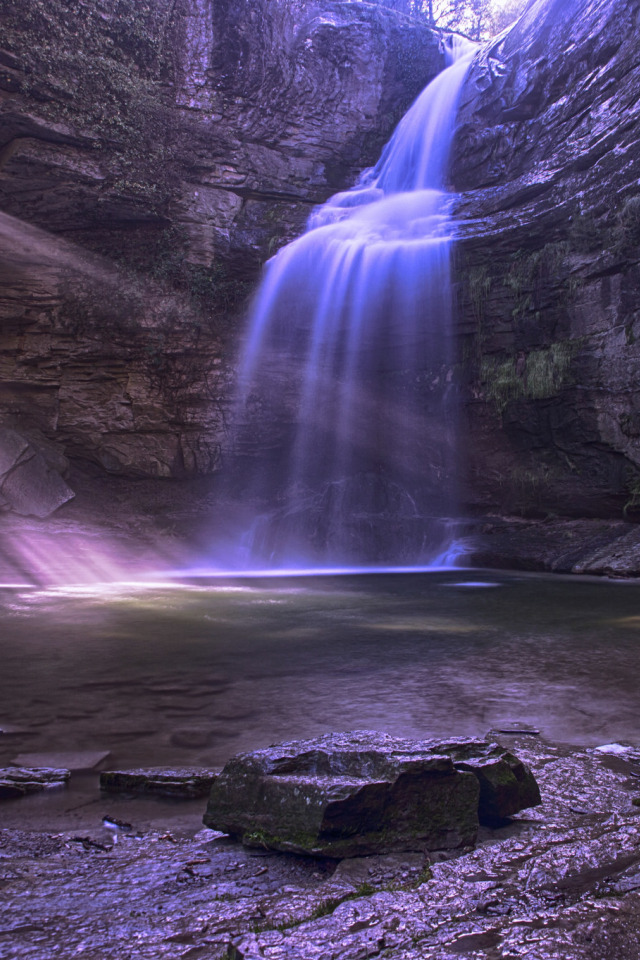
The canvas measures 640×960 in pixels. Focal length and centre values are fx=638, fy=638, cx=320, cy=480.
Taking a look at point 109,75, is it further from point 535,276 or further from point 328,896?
point 328,896

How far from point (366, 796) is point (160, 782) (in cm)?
92

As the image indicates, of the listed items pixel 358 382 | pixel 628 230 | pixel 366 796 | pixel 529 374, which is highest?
pixel 628 230

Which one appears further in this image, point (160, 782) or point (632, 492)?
point (632, 492)

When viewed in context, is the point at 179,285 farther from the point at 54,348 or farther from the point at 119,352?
the point at 54,348

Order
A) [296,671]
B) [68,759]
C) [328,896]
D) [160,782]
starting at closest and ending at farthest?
1. [328,896]
2. [160,782]
3. [68,759]
4. [296,671]

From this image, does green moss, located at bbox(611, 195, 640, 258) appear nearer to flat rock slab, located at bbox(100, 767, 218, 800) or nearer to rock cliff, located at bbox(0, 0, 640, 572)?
rock cliff, located at bbox(0, 0, 640, 572)

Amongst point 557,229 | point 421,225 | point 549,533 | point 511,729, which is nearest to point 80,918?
point 511,729

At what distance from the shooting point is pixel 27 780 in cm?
251

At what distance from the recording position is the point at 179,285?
16969 mm

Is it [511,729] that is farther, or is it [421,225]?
[421,225]

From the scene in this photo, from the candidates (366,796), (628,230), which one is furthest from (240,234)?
(366,796)

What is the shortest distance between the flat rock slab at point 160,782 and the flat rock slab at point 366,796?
1.04 feet

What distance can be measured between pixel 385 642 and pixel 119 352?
13.1m

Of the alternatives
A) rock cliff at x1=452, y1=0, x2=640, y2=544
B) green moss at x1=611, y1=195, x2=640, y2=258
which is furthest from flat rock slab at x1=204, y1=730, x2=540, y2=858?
green moss at x1=611, y1=195, x2=640, y2=258
